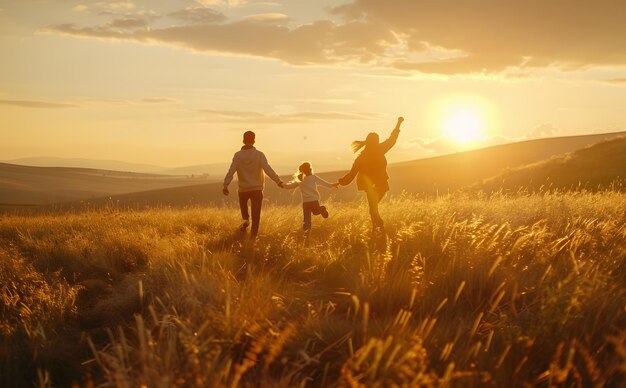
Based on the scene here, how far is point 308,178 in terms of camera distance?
12414 millimetres

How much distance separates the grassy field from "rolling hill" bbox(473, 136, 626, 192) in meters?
20.7

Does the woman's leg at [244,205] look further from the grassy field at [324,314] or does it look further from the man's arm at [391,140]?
the man's arm at [391,140]

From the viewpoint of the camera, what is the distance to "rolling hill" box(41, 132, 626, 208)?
50750 millimetres

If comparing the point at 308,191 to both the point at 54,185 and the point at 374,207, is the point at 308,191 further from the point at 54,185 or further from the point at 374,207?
the point at 54,185

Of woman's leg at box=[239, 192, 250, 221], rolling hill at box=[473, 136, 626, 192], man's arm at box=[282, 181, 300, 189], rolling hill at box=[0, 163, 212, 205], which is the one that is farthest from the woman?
rolling hill at box=[0, 163, 212, 205]

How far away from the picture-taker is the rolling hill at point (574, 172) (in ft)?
94.8

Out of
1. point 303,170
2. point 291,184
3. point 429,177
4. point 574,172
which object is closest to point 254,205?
point 291,184

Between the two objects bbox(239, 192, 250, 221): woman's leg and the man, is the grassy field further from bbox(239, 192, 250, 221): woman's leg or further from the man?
the man

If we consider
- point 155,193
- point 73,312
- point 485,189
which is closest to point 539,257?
point 73,312

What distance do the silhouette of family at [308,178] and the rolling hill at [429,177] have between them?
30.6 metres

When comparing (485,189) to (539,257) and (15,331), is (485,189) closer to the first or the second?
(539,257)

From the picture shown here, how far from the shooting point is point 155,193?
70375 millimetres

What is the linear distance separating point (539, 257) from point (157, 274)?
458 cm

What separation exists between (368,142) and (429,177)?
46820mm
